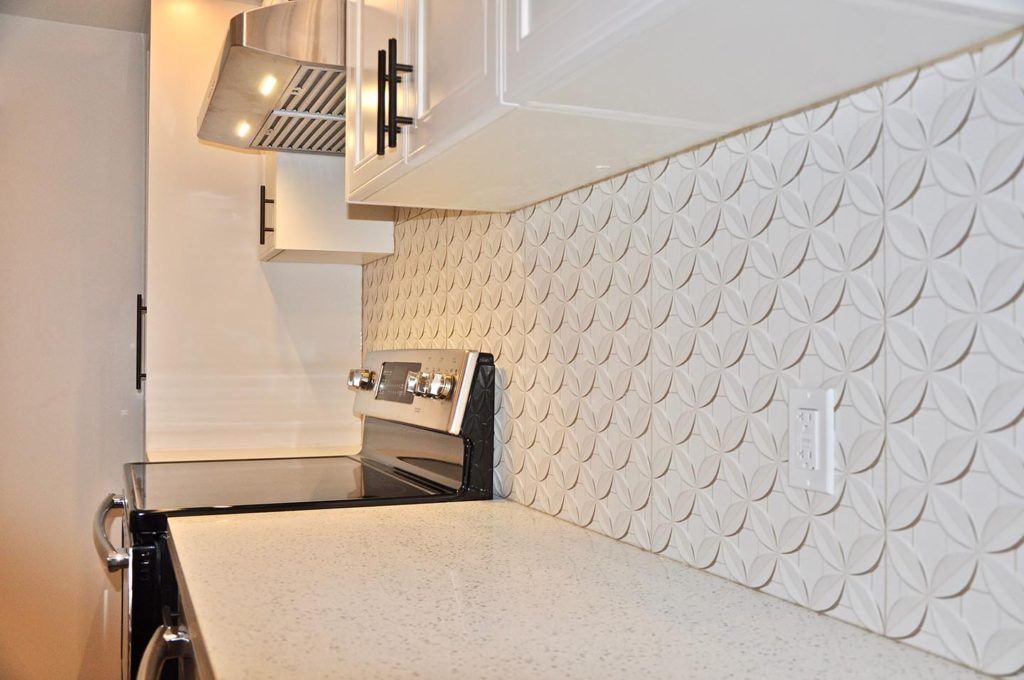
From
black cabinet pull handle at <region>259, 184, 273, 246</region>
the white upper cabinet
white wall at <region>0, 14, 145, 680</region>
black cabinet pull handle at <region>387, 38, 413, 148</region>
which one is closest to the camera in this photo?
the white upper cabinet

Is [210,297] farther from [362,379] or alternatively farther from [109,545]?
[109,545]

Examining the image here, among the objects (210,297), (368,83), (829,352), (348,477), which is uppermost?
(368,83)

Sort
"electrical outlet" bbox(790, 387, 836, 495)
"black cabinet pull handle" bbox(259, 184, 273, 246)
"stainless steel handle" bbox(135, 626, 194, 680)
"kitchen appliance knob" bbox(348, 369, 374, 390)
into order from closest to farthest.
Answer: "electrical outlet" bbox(790, 387, 836, 495), "stainless steel handle" bbox(135, 626, 194, 680), "kitchen appliance knob" bbox(348, 369, 374, 390), "black cabinet pull handle" bbox(259, 184, 273, 246)

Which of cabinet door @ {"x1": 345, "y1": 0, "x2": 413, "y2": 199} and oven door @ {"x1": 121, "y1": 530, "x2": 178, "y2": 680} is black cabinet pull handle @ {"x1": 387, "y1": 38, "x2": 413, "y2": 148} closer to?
cabinet door @ {"x1": 345, "y1": 0, "x2": 413, "y2": 199}

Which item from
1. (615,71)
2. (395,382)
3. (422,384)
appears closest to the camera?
(615,71)

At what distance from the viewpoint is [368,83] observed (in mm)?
1443

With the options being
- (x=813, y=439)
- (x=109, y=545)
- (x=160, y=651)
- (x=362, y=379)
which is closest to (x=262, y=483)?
(x=109, y=545)

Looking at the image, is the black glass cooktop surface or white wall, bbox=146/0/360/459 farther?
white wall, bbox=146/0/360/459

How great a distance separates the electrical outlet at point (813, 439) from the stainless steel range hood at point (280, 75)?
1028mm

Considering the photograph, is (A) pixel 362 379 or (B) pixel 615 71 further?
(A) pixel 362 379

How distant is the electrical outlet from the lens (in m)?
0.92

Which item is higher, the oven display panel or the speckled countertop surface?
the oven display panel

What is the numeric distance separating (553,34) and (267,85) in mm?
1018

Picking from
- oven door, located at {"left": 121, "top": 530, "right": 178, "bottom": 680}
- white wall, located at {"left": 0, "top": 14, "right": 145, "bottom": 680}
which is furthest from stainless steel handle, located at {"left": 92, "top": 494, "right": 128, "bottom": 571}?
white wall, located at {"left": 0, "top": 14, "right": 145, "bottom": 680}
